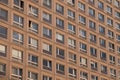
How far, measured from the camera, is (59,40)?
65.8 meters

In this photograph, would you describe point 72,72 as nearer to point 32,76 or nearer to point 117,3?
point 32,76

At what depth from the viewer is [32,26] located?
61344 mm

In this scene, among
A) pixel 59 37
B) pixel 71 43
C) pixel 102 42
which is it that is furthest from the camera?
pixel 102 42

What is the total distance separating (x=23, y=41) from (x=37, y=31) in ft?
13.2

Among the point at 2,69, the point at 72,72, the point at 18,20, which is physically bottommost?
the point at 2,69

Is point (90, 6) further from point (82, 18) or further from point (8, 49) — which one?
point (8, 49)

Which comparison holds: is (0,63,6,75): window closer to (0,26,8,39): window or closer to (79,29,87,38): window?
(0,26,8,39): window

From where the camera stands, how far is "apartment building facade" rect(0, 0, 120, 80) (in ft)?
187

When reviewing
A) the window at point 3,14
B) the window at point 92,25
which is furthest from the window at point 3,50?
the window at point 92,25

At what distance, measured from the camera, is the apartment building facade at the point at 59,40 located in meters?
57.1

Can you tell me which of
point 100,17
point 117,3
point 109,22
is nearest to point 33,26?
point 100,17

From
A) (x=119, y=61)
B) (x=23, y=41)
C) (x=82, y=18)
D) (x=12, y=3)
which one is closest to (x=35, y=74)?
(x=23, y=41)

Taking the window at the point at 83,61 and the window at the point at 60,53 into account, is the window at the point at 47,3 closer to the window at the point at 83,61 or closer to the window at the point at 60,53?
the window at the point at 60,53

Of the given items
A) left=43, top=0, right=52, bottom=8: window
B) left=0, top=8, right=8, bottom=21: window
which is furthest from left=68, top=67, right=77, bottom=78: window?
left=0, top=8, right=8, bottom=21: window
